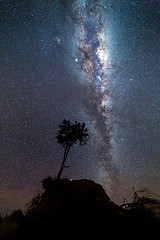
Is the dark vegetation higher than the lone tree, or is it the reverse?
the lone tree

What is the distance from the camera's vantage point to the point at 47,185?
16.2 metres

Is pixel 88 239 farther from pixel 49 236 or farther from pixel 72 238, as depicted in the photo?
pixel 49 236

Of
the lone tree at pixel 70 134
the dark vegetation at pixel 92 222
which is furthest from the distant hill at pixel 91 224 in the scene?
the lone tree at pixel 70 134

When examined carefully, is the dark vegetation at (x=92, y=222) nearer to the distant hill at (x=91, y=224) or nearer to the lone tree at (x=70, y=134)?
the distant hill at (x=91, y=224)

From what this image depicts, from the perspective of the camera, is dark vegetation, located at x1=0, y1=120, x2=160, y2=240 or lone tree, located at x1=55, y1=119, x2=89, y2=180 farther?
lone tree, located at x1=55, y1=119, x2=89, y2=180

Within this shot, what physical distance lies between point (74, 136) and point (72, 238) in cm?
1805

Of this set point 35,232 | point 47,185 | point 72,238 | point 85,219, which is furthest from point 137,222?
point 47,185

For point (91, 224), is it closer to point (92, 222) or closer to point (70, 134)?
point (92, 222)

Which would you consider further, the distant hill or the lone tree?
the lone tree

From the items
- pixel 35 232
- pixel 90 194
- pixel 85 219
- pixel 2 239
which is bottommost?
pixel 2 239

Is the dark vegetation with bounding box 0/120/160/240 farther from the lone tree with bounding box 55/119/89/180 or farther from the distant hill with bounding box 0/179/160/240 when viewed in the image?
the lone tree with bounding box 55/119/89/180

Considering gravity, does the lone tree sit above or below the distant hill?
above

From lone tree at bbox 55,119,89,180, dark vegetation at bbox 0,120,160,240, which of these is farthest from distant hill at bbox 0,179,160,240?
lone tree at bbox 55,119,89,180

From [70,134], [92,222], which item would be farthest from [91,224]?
[70,134]
